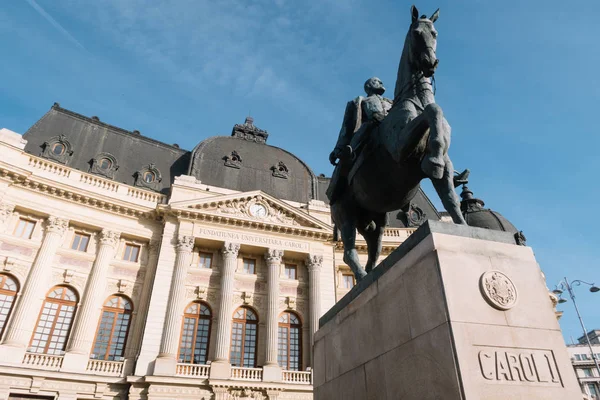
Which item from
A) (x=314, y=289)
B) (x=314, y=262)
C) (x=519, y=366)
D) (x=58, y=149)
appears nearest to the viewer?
(x=519, y=366)

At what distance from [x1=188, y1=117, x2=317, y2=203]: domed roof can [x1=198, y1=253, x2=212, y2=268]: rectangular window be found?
6.30 metres

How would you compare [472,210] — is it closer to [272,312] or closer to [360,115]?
[360,115]

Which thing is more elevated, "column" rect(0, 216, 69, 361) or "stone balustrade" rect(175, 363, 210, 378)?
"column" rect(0, 216, 69, 361)

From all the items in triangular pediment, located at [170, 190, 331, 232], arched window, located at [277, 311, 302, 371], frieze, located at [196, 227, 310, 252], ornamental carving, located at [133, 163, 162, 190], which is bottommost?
arched window, located at [277, 311, 302, 371]

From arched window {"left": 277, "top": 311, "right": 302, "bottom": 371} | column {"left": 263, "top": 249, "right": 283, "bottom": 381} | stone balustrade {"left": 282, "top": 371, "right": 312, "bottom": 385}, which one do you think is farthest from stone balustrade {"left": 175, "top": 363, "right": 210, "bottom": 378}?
arched window {"left": 277, "top": 311, "right": 302, "bottom": 371}

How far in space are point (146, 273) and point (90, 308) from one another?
160 inches

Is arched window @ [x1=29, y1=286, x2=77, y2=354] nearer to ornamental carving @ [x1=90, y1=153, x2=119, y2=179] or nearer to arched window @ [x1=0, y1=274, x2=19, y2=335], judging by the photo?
arched window @ [x1=0, y1=274, x2=19, y2=335]

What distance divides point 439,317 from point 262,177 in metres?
31.7

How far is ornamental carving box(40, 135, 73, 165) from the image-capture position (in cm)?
2839

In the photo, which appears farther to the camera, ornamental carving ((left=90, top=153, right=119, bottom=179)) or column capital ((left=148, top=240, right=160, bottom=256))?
ornamental carving ((left=90, top=153, right=119, bottom=179))

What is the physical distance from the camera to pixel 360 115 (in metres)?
6.45

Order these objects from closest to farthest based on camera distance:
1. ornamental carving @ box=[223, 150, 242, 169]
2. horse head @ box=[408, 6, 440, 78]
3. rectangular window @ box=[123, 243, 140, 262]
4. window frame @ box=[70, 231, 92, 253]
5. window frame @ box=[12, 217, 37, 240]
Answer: horse head @ box=[408, 6, 440, 78], window frame @ box=[12, 217, 37, 240], window frame @ box=[70, 231, 92, 253], rectangular window @ box=[123, 243, 140, 262], ornamental carving @ box=[223, 150, 242, 169]

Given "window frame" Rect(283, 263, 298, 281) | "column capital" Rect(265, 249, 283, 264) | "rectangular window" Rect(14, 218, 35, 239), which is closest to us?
"rectangular window" Rect(14, 218, 35, 239)

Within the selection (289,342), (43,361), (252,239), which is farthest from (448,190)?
(252,239)
